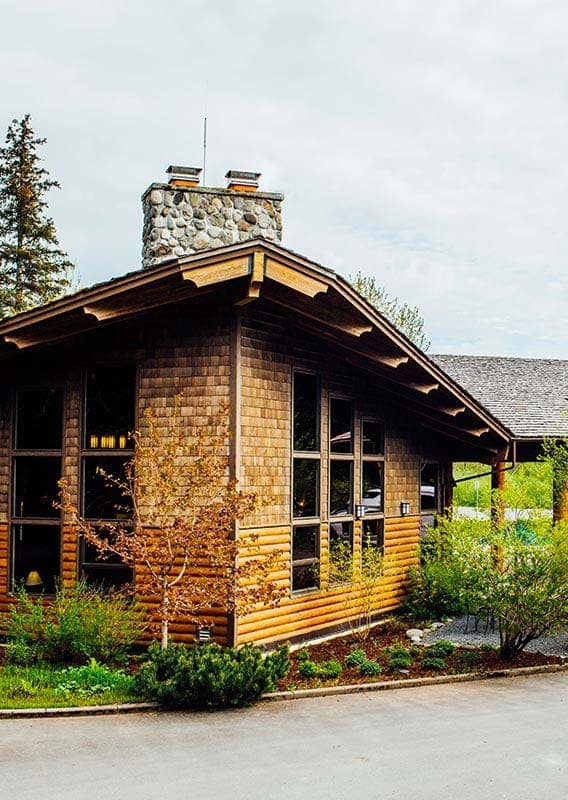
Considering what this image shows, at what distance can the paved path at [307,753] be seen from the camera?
6133 millimetres

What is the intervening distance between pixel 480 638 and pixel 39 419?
6180 mm

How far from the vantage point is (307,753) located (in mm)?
6941

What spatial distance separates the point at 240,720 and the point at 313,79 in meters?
14.7

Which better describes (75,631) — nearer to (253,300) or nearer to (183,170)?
(253,300)

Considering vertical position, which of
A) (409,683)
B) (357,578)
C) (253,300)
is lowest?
(409,683)

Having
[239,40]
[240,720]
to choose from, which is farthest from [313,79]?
[240,720]

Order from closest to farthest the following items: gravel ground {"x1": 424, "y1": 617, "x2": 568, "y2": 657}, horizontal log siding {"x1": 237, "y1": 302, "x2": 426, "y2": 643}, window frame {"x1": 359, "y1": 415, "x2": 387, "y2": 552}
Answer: horizontal log siding {"x1": 237, "y1": 302, "x2": 426, "y2": 643} < gravel ground {"x1": 424, "y1": 617, "x2": 568, "y2": 657} < window frame {"x1": 359, "y1": 415, "x2": 387, "y2": 552}

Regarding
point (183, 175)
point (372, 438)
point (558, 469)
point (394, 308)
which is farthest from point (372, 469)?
point (394, 308)

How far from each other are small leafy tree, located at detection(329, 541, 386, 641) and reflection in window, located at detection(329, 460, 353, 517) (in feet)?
1.45

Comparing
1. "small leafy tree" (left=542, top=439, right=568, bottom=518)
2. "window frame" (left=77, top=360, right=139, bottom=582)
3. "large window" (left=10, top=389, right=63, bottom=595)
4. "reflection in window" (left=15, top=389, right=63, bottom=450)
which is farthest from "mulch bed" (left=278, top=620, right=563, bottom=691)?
"reflection in window" (left=15, top=389, right=63, bottom=450)

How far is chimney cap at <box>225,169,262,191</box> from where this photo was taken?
13.3m

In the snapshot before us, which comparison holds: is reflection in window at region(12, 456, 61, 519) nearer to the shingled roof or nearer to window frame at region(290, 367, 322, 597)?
window frame at region(290, 367, 322, 597)

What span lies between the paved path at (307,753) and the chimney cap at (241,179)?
7.61 metres

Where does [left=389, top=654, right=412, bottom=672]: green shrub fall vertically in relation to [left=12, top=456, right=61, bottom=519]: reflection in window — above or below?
below
